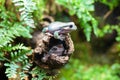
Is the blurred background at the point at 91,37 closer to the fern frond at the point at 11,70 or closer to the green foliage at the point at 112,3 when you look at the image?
the green foliage at the point at 112,3

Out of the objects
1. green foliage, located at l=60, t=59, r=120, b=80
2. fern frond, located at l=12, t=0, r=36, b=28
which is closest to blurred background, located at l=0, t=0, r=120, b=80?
green foliage, located at l=60, t=59, r=120, b=80

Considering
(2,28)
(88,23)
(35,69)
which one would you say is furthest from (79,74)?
(2,28)

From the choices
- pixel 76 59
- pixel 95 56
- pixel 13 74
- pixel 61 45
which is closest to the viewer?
pixel 13 74

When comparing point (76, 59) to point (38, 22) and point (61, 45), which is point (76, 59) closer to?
point (38, 22)

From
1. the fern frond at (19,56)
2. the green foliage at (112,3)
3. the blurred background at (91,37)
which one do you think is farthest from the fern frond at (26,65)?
the green foliage at (112,3)

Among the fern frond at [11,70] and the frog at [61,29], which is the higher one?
the frog at [61,29]

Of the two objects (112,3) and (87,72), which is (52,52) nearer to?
(87,72)

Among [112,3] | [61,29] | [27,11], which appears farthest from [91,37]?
[27,11]
